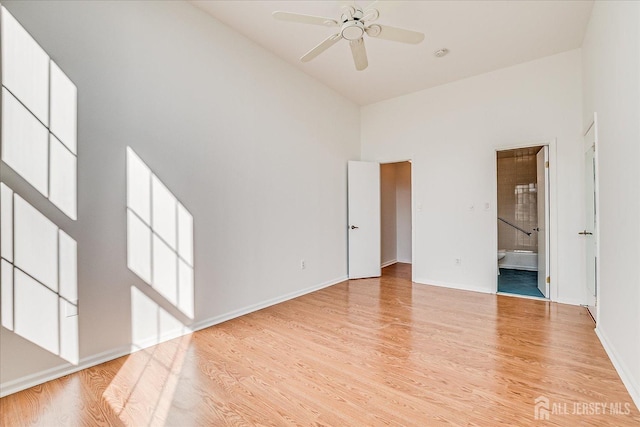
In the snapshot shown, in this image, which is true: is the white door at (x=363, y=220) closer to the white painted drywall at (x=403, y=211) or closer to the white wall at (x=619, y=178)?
the white painted drywall at (x=403, y=211)

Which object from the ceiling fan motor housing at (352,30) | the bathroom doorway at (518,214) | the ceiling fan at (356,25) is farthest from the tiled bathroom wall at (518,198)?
the ceiling fan motor housing at (352,30)

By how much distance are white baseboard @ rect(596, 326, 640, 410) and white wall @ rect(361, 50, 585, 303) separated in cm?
144

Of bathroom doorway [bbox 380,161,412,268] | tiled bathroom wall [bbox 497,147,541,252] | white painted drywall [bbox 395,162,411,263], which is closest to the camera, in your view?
tiled bathroom wall [bbox 497,147,541,252]

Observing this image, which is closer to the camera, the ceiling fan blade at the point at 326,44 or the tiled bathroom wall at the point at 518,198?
the ceiling fan blade at the point at 326,44

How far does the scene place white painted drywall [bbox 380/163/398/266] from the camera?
636cm

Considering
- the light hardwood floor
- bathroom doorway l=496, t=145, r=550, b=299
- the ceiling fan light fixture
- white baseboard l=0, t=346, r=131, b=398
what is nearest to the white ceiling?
the ceiling fan light fixture

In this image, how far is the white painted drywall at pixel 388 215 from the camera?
6.36 m

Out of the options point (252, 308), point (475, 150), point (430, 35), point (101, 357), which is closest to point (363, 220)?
point (475, 150)

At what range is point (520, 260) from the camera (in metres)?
5.84

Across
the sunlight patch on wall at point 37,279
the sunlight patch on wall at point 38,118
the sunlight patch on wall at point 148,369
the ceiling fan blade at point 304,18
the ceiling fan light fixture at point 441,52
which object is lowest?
the sunlight patch on wall at point 148,369

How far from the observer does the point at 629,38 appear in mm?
1937

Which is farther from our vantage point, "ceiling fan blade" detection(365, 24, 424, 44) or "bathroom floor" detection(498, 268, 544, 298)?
"bathroom floor" detection(498, 268, 544, 298)

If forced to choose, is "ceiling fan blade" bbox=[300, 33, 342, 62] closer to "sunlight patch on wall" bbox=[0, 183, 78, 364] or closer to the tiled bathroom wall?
"sunlight patch on wall" bbox=[0, 183, 78, 364]

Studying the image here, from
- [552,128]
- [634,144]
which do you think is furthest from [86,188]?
[552,128]
